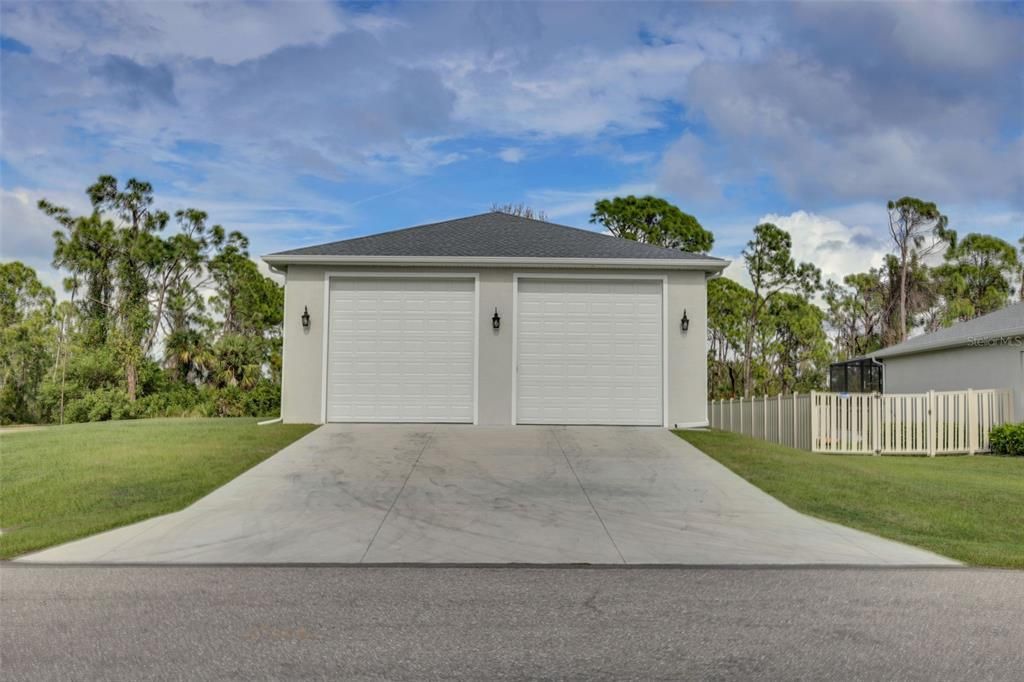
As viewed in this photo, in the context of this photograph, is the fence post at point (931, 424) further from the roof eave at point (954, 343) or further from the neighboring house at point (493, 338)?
the neighboring house at point (493, 338)

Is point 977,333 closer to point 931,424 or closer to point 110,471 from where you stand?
point 931,424

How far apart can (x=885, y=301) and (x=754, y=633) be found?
38.2 meters

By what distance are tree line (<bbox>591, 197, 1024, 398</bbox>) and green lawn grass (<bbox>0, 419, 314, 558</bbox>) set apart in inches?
915

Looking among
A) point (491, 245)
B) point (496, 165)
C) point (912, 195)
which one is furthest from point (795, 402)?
point (912, 195)

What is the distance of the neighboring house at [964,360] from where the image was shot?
58.2 ft

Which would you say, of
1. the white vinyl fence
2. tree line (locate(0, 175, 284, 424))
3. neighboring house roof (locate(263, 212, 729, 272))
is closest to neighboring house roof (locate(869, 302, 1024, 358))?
the white vinyl fence

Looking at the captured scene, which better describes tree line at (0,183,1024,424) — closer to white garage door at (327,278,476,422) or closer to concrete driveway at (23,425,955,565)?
white garage door at (327,278,476,422)

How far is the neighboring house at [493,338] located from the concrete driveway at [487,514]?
156cm

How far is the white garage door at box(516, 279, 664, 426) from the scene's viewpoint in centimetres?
1409

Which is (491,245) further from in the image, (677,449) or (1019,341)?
(1019,341)

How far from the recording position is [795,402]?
16203mm

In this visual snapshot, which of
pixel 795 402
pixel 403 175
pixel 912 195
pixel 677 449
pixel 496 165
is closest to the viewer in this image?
pixel 677 449

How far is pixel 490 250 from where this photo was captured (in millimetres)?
14586

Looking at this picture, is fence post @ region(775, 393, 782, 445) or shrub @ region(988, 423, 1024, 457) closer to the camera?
shrub @ region(988, 423, 1024, 457)
